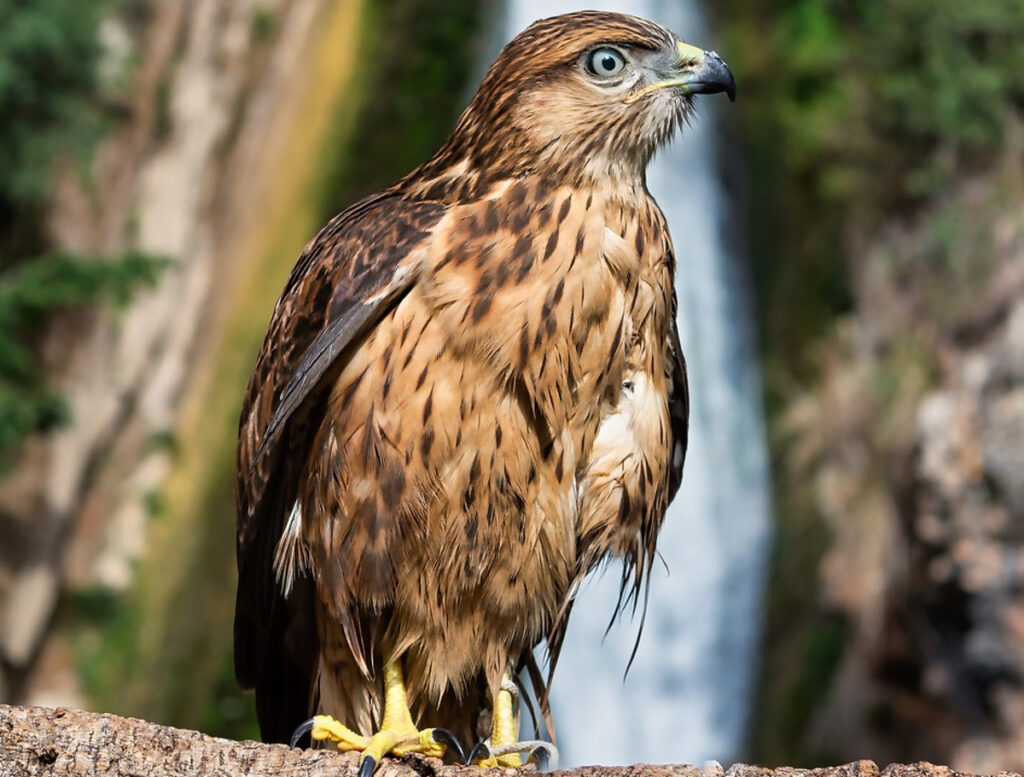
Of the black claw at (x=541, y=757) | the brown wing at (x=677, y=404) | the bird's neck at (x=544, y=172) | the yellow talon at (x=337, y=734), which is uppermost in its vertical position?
the bird's neck at (x=544, y=172)

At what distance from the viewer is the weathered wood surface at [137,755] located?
2.47m

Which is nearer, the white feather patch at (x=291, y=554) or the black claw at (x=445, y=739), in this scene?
the black claw at (x=445, y=739)

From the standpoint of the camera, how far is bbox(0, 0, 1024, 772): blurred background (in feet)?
30.0

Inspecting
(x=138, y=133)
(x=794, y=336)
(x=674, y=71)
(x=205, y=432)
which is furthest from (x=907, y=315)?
(x=674, y=71)

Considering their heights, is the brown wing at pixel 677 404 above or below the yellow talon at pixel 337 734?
above

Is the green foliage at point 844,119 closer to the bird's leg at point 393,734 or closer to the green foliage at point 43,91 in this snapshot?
the green foliage at point 43,91

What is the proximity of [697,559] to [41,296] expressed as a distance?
5080mm

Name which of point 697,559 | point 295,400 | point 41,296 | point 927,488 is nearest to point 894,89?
point 927,488

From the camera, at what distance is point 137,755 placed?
2512 millimetres

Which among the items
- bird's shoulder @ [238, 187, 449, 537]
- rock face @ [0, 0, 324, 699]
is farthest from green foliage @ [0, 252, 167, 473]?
bird's shoulder @ [238, 187, 449, 537]

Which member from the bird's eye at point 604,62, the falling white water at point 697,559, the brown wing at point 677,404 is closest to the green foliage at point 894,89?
the falling white water at point 697,559

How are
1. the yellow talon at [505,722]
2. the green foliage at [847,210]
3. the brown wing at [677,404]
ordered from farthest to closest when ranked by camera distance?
the green foliage at [847,210]
the brown wing at [677,404]
the yellow talon at [505,722]

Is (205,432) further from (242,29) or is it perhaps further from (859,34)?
(859,34)

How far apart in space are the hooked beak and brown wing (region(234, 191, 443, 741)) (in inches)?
26.0
